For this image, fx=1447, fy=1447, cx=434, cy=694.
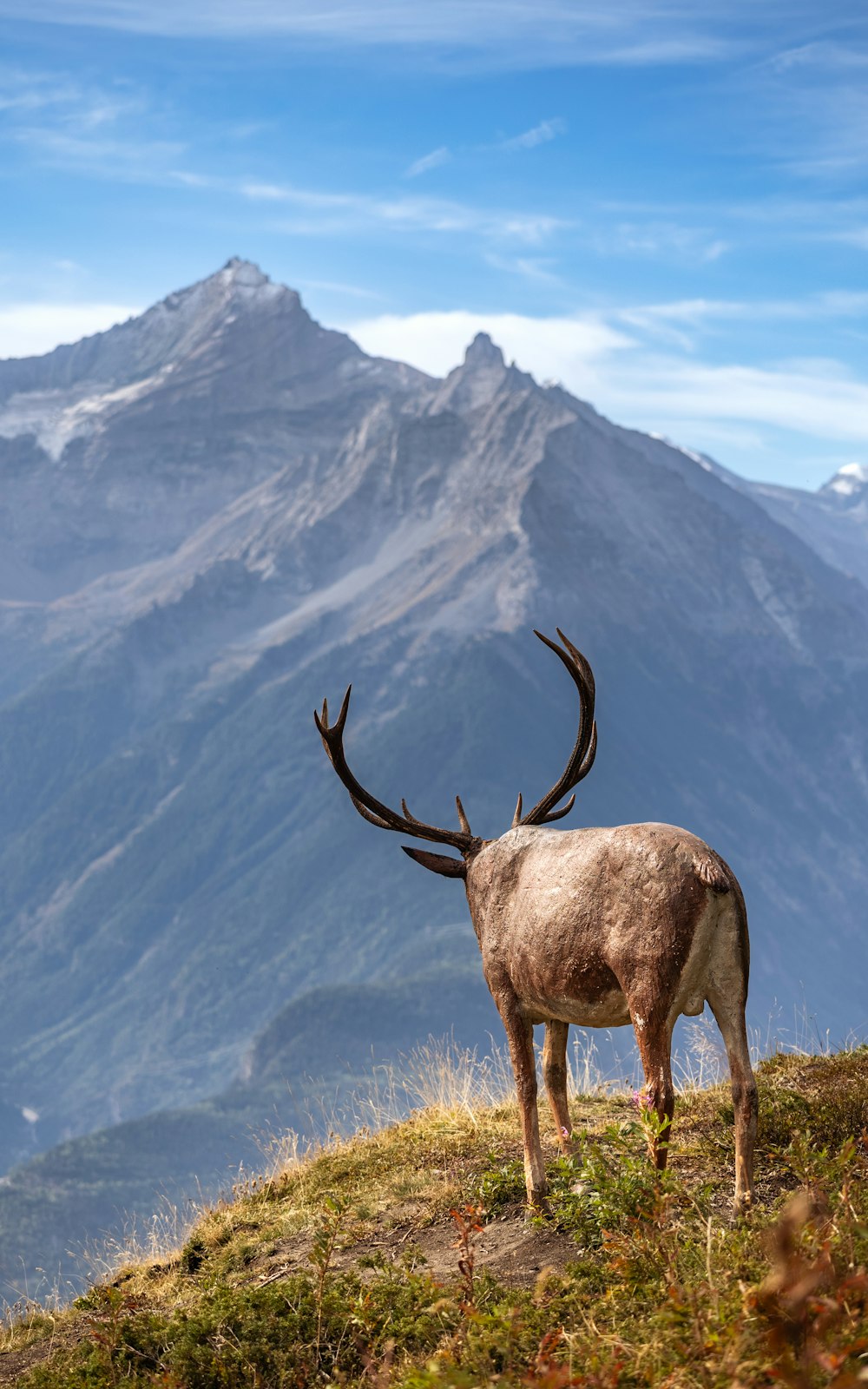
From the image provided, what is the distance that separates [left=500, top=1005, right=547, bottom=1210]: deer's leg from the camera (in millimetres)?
9102

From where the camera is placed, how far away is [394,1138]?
1189 cm

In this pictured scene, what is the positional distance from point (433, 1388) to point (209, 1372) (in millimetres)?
2666

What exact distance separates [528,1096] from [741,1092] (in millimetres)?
1582

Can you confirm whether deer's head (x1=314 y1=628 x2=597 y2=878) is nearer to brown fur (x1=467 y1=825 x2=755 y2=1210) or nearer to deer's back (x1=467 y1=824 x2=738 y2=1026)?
deer's back (x1=467 y1=824 x2=738 y2=1026)

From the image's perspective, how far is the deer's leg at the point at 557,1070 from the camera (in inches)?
388

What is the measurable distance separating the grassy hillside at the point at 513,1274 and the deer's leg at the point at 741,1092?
6.5 inches

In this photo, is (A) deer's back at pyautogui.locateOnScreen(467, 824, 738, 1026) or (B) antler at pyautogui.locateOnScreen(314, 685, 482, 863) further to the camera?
(B) antler at pyautogui.locateOnScreen(314, 685, 482, 863)

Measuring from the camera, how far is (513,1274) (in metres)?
7.98

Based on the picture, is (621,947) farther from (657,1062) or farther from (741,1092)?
(741,1092)

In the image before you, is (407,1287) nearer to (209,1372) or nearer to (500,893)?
(209,1372)

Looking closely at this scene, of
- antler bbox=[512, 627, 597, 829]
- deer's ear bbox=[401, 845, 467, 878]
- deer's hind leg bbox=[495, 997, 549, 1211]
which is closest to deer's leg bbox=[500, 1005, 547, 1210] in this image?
deer's hind leg bbox=[495, 997, 549, 1211]

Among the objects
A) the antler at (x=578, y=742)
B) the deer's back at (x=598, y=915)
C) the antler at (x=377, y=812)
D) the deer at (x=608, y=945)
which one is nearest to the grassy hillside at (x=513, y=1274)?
the deer at (x=608, y=945)

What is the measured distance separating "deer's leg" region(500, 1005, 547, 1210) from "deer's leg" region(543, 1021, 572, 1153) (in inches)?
15.4

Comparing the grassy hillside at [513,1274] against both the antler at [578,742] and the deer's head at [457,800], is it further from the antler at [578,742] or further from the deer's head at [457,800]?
the antler at [578,742]
